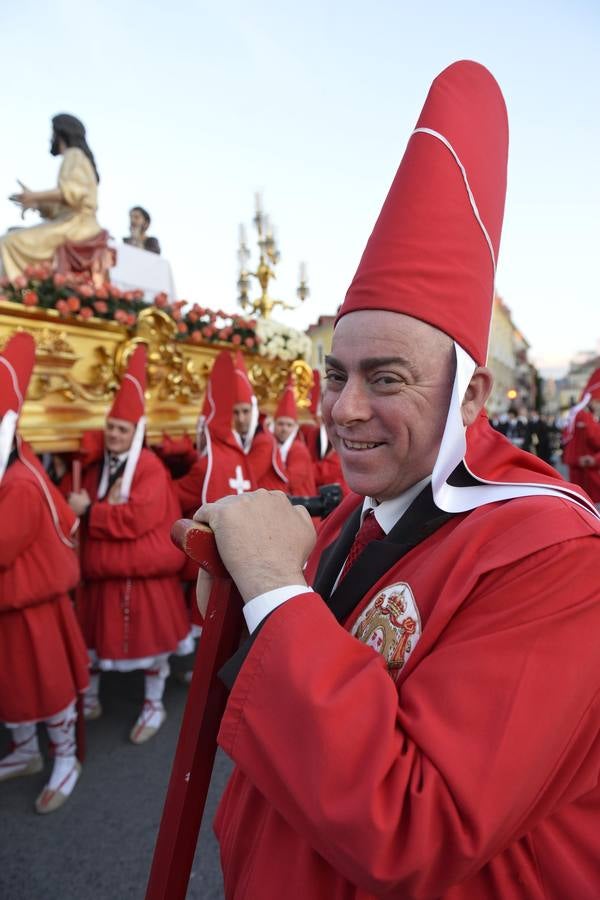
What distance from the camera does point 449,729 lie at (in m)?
0.77

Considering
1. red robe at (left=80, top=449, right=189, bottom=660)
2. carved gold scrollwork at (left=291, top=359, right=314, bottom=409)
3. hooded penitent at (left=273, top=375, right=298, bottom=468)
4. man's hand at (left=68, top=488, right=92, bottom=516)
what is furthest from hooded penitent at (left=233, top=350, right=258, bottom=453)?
carved gold scrollwork at (left=291, top=359, right=314, bottom=409)

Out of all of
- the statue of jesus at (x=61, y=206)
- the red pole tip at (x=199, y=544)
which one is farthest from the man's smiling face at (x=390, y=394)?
the statue of jesus at (x=61, y=206)

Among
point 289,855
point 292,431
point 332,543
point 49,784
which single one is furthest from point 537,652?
point 292,431

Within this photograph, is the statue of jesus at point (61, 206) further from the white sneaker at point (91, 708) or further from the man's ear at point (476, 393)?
the man's ear at point (476, 393)

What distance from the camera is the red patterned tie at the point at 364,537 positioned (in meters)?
1.29

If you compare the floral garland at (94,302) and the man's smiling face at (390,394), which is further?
the floral garland at (94,302)

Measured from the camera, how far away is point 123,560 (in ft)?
12.3

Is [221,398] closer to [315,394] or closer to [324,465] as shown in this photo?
[324,465]

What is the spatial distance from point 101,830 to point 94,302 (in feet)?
11.0

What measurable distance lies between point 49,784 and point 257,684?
2900 mm

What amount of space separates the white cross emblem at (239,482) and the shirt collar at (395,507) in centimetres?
337

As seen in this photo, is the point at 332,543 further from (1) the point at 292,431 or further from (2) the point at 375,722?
(1) the point at 292,431

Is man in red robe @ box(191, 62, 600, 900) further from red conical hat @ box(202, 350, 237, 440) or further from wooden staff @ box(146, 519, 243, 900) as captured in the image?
red conical hat @ box(202, 350, 237, 440)

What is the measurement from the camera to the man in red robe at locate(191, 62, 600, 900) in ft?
2.50
